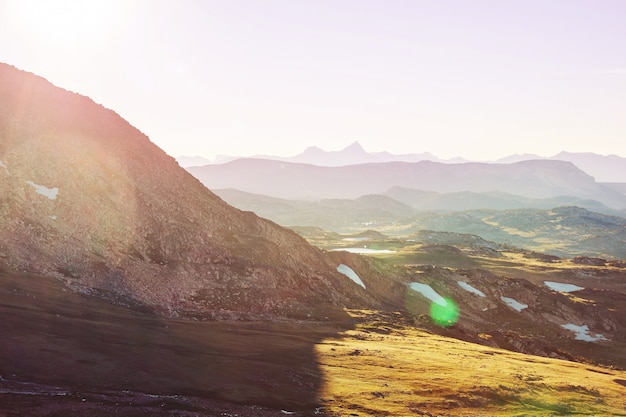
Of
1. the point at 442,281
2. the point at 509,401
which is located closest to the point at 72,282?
the point at 509,401

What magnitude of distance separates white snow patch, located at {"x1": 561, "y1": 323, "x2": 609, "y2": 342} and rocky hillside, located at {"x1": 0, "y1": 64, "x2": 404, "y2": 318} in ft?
203

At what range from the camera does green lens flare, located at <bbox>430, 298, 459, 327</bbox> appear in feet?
427

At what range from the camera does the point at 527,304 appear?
153 m

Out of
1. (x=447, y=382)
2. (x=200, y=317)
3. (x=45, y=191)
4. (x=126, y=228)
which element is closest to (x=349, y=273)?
(x=200, y=317)

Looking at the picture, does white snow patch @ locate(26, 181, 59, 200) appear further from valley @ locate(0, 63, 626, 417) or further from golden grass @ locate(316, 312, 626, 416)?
golden grass @ locate(316, 312, 626, 416)

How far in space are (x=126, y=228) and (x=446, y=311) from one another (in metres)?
89.7

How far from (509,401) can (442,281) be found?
319 feet

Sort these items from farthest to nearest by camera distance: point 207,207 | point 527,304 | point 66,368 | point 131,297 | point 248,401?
point 527,304 → point 207,207 → point 131,297 → point 248,401 → point 66,368

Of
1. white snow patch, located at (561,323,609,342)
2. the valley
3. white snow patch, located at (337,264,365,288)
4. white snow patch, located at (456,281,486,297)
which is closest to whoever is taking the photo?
the valley

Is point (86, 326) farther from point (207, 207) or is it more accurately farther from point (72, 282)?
point (207, 207)

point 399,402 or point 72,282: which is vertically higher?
point 72,282

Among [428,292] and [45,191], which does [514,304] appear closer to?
[428,292]

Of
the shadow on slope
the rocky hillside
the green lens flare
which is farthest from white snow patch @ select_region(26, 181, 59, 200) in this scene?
the green lens flare

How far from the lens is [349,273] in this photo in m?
136
